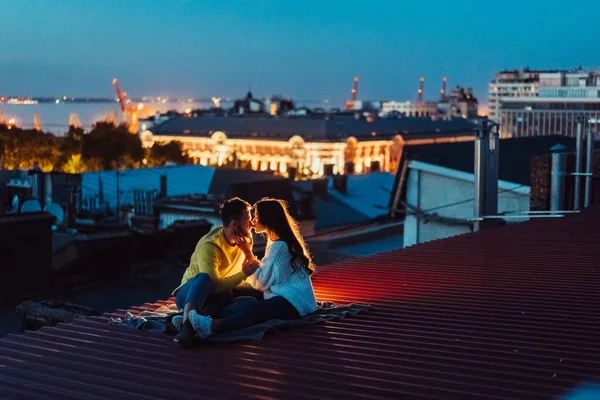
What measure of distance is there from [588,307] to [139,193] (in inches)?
748

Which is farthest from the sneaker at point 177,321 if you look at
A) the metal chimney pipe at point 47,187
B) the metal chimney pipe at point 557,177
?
the metal chimney pipe at point 47,187

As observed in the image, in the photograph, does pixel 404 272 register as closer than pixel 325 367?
No

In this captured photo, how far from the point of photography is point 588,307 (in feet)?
19.5

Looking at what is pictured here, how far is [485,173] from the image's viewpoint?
43.0 ft

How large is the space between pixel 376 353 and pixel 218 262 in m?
1.28

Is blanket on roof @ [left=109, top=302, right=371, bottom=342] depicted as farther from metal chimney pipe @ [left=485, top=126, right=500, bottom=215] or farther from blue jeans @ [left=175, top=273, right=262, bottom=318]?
metal chimney pipe @ [left=485, top=126, right=500, bottom=215]

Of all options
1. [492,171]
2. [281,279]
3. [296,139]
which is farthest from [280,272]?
[296,139]

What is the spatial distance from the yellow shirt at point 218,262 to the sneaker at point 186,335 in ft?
1.78

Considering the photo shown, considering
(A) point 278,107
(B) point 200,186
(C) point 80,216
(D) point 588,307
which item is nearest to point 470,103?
(A) point 278,107

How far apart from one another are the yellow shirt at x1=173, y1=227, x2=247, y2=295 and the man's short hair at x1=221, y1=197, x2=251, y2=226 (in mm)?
97

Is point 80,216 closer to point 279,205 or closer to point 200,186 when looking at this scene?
point 200,186

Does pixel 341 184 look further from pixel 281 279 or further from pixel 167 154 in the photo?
pixel 167 154

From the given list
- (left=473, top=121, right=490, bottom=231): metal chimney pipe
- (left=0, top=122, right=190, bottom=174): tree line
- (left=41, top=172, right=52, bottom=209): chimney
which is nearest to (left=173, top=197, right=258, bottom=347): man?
(left=473, top=121, right=490, bottom=231): metal chimney pipe

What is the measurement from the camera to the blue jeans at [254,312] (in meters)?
5.20
